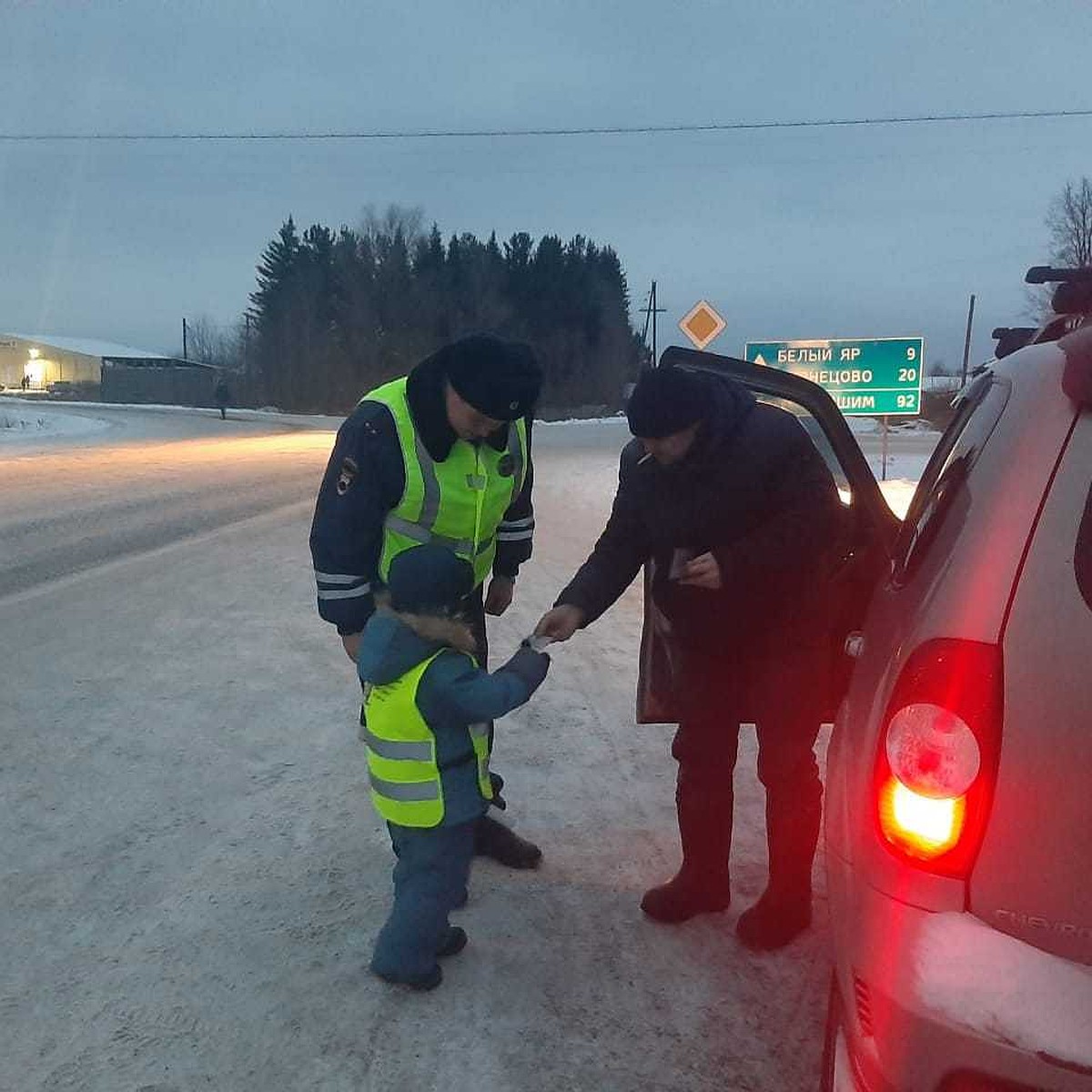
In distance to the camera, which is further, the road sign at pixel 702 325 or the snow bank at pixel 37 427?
the snow bank at pixel 37 427

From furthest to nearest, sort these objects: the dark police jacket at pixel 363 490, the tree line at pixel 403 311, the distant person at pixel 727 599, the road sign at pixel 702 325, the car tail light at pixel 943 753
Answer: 1. the tree line at pixel 403 311
2. the road sign at pixel 702 325
3. the dark police jacket at pixel 363 490
4. the distant person at pixel 727 599
5. the car tail light at pixel 943 753

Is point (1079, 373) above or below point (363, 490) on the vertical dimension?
above

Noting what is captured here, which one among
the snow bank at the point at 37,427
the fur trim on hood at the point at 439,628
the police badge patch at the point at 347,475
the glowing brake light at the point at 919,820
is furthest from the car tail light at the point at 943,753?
the snow bank at the point at 37,427

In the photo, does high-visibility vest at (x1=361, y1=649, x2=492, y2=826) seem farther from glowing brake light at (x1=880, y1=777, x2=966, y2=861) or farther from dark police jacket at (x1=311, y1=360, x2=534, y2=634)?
glowing brake light at (x1=880, y1=777, x2=966, y2=861)

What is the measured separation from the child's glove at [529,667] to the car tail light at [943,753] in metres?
1.18

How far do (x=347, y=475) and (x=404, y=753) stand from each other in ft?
2.68

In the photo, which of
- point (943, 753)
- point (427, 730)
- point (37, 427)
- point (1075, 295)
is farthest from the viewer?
point (37, 427)

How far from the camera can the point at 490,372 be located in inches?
115

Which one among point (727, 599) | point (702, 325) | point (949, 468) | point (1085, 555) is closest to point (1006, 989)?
point (1085, 555)

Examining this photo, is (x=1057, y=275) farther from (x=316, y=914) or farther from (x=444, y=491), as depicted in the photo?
(x=316, y=914)

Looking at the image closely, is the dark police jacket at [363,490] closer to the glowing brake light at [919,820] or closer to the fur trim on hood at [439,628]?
the fur trim on hood at [439,628]

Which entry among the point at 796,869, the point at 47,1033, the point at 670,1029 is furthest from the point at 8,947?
the point at 796,869

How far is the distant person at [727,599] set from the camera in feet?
9.47

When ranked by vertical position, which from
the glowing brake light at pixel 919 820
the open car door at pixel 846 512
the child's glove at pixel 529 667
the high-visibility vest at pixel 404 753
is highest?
the open car door at pixel 846 512
